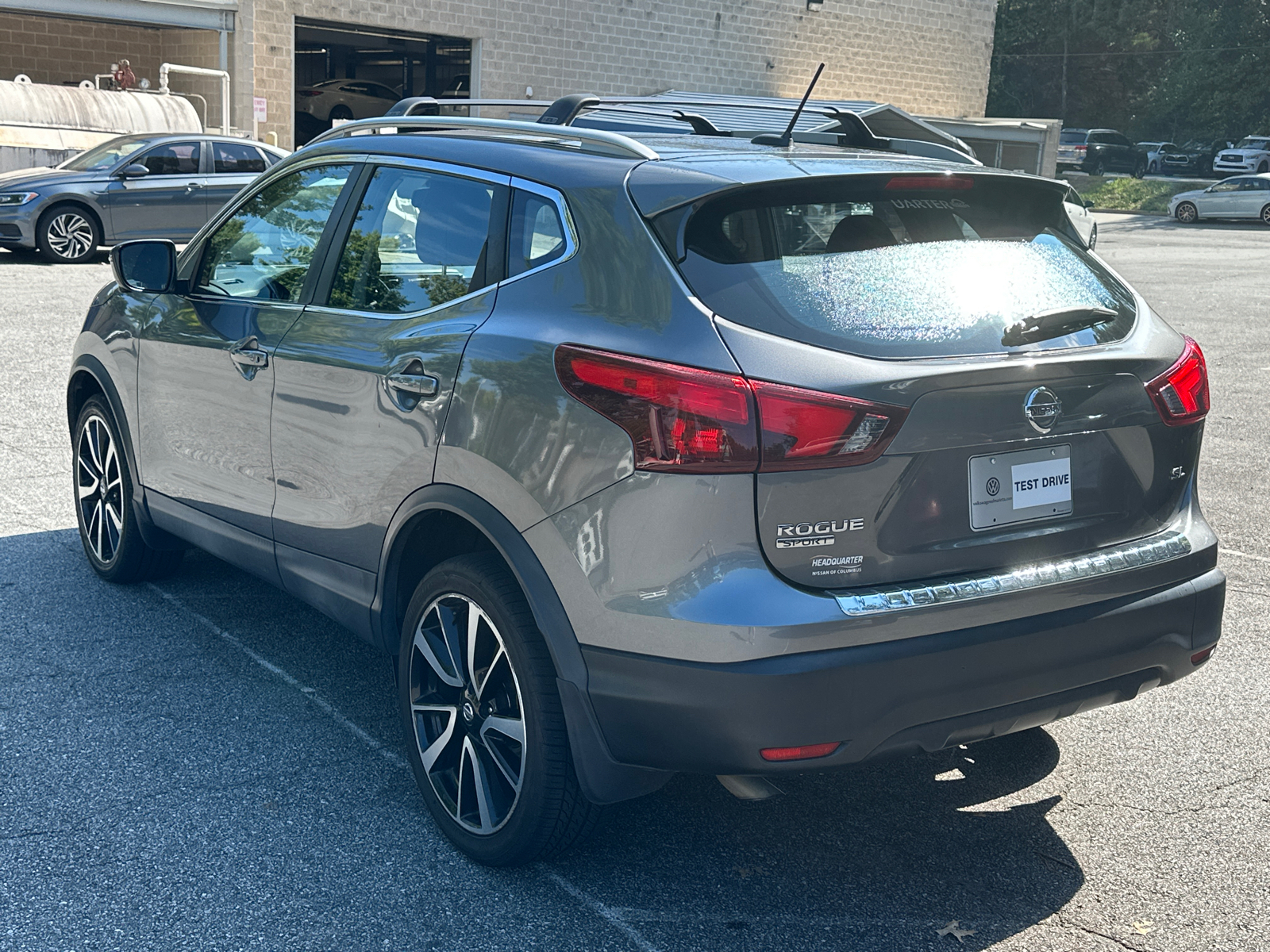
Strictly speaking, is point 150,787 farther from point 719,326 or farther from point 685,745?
point 719,326

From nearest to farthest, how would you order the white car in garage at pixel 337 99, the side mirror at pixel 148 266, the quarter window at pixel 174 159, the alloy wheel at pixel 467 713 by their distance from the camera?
1. the alloy wheel at pixel 467 713
2. the side mirror at pixel 148 266
3. the quarter window at pixel 174 159
4. the white car in garage at pixel 337 99

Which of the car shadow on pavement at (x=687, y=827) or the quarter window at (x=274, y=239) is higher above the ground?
the quarter window at (x=274, y=239)

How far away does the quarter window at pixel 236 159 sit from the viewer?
17922mm

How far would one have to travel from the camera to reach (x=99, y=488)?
5340mm

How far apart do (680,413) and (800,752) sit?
2.45ft

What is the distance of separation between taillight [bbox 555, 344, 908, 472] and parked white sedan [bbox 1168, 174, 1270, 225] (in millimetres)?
37622

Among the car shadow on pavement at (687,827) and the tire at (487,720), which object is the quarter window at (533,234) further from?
the car shadow on pavement at (687,827)

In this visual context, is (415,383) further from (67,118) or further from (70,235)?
(67,118)

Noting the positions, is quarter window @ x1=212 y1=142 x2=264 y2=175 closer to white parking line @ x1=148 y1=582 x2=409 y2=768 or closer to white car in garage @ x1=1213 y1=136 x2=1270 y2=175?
white parking line @ x1=148 y1=582 x2=409 y2=768

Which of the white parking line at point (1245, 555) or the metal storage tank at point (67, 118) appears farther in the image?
the metal storage tank at point (67, 118)

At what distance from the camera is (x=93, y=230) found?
17.0 m

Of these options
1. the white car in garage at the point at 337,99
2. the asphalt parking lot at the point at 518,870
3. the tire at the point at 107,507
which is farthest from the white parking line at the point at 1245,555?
the white car in garage at the point at 337,99

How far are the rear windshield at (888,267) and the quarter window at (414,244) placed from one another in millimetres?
709

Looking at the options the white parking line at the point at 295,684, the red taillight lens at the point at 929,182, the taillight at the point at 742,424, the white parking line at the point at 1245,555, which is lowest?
the white parking line at the point at 295,684
